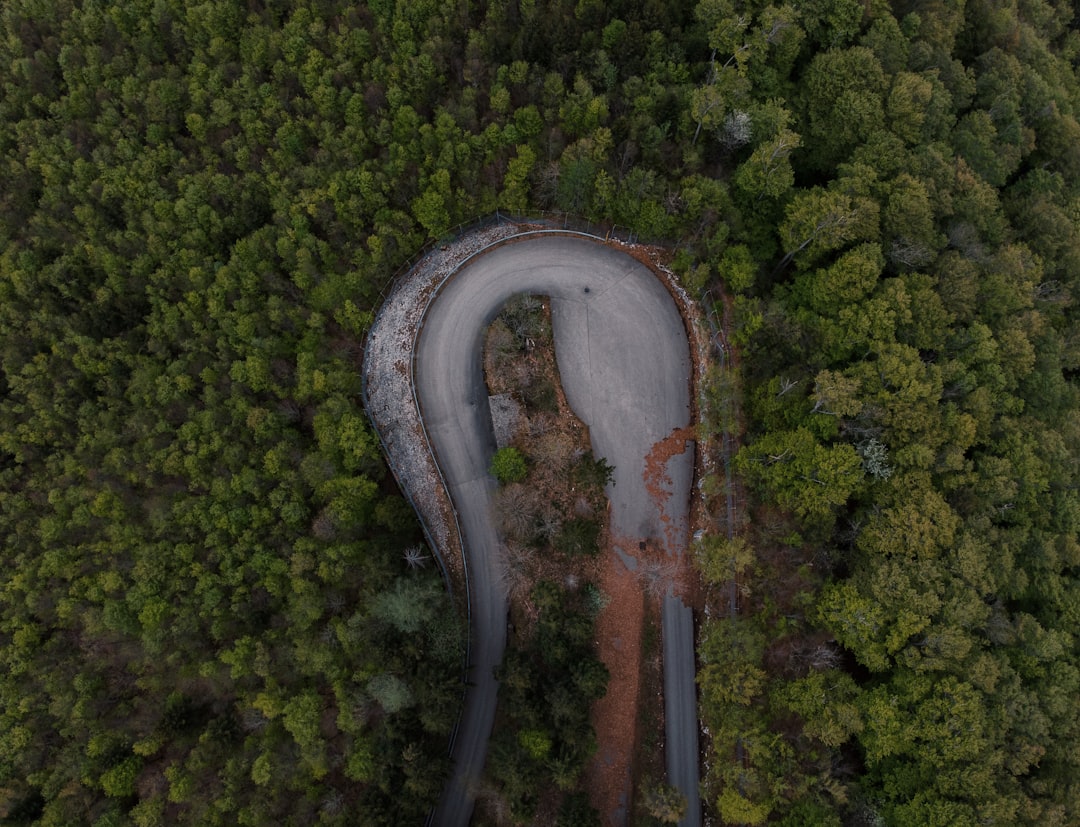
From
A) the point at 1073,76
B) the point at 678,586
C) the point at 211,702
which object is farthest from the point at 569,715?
the point at 1073,76

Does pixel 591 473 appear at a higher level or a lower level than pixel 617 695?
higher

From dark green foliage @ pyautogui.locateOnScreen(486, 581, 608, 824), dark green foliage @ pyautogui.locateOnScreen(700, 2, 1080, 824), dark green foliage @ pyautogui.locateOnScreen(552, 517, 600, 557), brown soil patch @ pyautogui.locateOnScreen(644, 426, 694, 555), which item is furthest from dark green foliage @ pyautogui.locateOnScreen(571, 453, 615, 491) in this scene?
dark green foliage @ pyautogui.locateOnScreen(700, 2, 1080, 824)

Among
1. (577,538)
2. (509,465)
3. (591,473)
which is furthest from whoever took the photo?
(509,465)

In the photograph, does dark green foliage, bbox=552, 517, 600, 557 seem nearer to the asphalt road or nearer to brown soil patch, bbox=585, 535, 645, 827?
brown soil patch, bbox=585, 535, 645, 827

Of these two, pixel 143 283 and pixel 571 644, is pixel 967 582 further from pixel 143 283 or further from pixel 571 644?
pixel 143 283

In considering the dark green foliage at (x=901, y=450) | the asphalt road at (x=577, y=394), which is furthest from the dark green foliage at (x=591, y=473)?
the dark green foliage at (x=901, y=450)

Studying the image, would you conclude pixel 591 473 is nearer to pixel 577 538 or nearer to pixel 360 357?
pixel 577 538

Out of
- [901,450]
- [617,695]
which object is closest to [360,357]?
[617,695]
